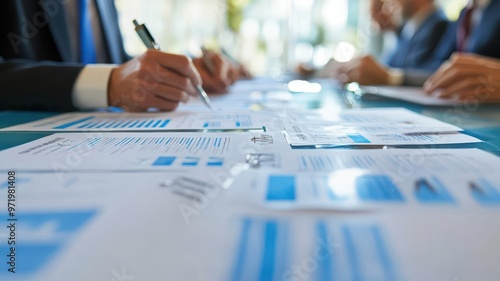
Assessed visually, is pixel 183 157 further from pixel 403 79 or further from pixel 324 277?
pixel 403 79

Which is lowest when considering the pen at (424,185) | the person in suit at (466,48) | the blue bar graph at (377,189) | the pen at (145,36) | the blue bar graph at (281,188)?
the person in suit at (466,48)

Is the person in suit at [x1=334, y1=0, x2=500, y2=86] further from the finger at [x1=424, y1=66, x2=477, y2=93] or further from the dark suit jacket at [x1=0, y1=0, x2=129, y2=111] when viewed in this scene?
the dark suit jacket at [x1=0, y1=0, x2=129, y2=111]

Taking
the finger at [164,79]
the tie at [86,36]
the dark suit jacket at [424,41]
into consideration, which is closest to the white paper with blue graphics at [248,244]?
the finger at [164,79]

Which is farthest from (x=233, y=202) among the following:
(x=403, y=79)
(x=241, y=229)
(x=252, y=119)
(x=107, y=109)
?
(x=403, y=79)

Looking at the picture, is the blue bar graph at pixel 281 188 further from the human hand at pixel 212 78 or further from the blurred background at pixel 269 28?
the blurred background at pixel 269 28

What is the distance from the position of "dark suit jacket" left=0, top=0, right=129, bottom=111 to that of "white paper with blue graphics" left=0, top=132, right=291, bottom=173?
221mm

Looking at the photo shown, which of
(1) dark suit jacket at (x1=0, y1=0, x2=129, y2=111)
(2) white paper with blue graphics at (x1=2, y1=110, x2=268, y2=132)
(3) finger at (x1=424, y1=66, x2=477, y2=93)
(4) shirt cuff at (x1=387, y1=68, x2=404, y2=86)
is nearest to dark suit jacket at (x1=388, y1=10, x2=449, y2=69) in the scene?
(4) shirt cuff at (x1=387, y1=68, x2=404, y2=86)

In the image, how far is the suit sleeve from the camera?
1.95ft

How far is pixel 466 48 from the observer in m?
1.43

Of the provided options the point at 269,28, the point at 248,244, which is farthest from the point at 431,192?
the point at 269,28

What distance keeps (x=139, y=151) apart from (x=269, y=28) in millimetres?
4405

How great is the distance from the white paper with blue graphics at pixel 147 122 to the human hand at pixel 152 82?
2cm

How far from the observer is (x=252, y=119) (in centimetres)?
54

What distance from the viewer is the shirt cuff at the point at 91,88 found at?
1.97 feet
